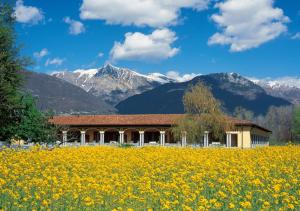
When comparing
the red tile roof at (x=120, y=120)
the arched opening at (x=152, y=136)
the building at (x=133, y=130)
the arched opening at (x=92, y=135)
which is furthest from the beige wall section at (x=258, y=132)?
the arched opening at (x=92, y=135)

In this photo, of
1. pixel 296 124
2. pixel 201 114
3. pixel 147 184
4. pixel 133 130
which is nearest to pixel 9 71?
pixel 147 184

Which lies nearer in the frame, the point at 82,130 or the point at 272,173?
the point at 272,173

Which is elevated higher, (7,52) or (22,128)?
(7,52)

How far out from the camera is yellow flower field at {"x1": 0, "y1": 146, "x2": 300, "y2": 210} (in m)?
7.69

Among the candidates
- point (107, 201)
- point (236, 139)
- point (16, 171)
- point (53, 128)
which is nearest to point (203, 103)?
point (53, 128)

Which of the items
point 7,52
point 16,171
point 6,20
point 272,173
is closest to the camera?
point 16,171

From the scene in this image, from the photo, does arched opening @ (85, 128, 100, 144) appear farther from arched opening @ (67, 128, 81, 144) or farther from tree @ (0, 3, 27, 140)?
tree @ (0, 3, 27, 140)

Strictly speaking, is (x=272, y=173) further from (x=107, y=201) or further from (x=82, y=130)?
(x=82, y=130)

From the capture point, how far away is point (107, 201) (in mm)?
7855

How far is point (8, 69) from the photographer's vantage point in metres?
19.3

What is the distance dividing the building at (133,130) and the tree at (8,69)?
29717mm

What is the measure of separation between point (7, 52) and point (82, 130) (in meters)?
36.5

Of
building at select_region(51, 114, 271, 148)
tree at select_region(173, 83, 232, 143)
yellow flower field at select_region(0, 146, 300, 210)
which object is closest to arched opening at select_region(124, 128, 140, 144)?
building at select_region(51, 114, 271, 148)

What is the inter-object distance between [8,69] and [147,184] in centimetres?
1244
